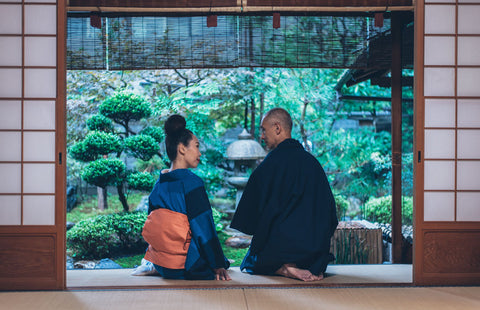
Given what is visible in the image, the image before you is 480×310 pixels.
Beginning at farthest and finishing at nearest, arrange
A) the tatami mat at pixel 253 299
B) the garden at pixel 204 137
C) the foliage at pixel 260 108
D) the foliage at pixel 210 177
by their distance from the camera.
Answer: the foliage at pixel 210 177
the foliage at pixel 260 108
the garden at pixel 204 137
the tatami mat at pixel 253 299

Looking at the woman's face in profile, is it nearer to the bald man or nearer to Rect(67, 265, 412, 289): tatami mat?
the bald man

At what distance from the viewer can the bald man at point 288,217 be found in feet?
11.6

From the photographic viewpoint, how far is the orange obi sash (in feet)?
11.4

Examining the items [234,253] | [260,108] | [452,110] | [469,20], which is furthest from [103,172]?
[469,20]

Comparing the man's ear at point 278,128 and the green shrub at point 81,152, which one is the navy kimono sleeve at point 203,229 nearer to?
the man's ear at point 278,128

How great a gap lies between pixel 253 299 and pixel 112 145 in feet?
12.0

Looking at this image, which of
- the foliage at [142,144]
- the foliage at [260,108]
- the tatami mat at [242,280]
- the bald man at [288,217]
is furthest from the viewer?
the foliage at [260,108]

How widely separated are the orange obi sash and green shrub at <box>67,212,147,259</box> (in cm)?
260

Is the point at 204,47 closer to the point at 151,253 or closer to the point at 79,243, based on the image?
the point at 151,253

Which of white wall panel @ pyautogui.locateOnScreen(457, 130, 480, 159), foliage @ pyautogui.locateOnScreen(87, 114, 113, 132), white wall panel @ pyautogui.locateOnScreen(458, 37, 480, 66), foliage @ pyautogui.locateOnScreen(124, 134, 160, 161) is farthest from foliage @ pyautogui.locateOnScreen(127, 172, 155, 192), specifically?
white wall panel @ pyautogui.locateOnScreen(458, 37, 480, 66)

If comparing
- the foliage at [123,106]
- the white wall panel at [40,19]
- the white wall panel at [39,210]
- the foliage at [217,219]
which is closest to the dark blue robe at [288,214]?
the white wall panel at [39,210]

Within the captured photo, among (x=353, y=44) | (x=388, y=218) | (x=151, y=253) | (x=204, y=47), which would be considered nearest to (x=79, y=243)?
(x=151, y=253)

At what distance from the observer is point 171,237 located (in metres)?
3.49

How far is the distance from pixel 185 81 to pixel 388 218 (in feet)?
13.5
